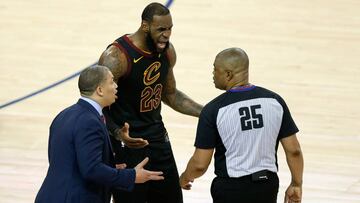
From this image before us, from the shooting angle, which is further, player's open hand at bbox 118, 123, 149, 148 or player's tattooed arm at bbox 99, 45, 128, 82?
player's tattooed arm at bbox 99, 45, 128, 82

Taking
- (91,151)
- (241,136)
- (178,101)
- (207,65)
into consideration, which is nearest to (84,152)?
(91,151)

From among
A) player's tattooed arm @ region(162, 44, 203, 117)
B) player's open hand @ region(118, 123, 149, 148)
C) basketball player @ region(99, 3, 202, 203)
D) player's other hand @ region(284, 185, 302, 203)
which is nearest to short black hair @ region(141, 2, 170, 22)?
basketball player @ region(99, 3, 202, 203)

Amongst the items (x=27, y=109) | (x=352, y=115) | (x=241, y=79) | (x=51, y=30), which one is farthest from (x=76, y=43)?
(x=241, y=79)

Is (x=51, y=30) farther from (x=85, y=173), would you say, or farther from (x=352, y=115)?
(x=85, y=173)

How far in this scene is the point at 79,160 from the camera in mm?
4672

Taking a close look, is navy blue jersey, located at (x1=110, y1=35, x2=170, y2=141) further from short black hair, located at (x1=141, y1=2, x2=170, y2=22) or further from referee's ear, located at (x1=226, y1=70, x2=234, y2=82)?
referee's ear, located at (x1=226, y1=70, x2=234, y2=82)

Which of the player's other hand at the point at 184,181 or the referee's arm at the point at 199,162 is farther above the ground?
the referee's arm at the point at 199,162

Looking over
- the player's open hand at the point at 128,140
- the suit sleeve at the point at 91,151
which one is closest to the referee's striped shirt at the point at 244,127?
the player's open hand at the point at 128,140

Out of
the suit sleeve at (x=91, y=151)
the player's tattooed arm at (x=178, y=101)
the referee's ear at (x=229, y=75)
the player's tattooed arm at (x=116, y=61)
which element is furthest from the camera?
the player's tattooed arm at (x=178, y=101)

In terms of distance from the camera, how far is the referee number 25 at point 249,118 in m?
4.97

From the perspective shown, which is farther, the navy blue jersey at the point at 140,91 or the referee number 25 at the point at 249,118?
the navy blue jersey at the point at 140,91

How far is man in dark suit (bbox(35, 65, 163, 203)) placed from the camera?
15.3ft

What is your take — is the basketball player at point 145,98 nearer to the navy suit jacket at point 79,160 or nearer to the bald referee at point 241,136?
the bald referee at point 241,136

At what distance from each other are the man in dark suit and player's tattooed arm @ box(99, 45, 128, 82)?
812mm
